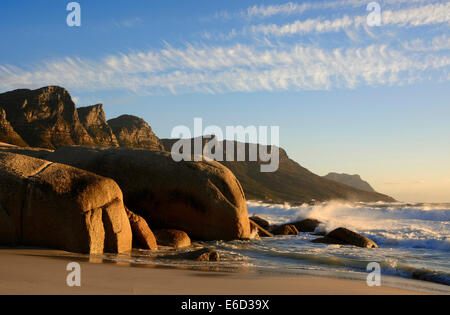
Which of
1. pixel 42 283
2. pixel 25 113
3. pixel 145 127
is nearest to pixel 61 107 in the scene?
pixel 25 113

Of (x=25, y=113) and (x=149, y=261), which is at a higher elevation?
(x=25, y=113)

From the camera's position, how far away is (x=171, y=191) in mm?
10828

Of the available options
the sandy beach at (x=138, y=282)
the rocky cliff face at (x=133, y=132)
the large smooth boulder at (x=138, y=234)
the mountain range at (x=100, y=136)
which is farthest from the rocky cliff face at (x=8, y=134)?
the sandy beach at (x=138, y=282)

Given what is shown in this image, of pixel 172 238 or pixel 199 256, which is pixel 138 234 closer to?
pixel 172 238

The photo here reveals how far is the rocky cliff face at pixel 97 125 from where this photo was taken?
107 metres

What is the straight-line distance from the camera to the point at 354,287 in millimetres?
4953

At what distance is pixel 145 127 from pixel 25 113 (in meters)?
50.3

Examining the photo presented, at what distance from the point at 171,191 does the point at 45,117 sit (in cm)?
9167

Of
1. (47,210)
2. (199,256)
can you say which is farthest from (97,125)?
(199,256)

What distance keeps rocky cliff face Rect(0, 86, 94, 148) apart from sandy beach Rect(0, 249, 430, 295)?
84.8 metres

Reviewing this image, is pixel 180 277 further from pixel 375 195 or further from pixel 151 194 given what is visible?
pixel 375 195

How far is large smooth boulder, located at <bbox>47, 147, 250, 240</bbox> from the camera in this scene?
10.8 meters

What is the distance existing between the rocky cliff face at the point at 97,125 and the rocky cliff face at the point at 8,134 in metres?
24.0

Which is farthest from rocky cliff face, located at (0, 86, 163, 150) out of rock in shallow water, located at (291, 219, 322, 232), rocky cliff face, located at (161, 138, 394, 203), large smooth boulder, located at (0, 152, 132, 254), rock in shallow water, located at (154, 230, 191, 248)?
large smooth boulder, located at (0, 152, 132, 254)
